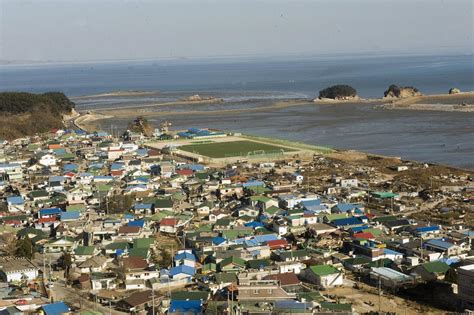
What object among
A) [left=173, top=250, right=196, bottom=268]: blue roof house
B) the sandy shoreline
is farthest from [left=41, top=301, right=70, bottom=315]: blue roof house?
the sandy shoreline

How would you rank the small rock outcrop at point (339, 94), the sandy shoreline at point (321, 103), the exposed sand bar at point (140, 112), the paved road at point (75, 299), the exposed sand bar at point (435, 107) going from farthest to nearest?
1. the small rock outcrop at point (339, 94)
2. the exposed sand bar at point (140, 112)
3. the sandy shoreline at point (321, 103)
4. the exposed sand bar at point (435, 107)
5. the paved road at point (75, 299)

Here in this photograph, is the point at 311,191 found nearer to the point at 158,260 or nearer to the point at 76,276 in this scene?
the point at 158,260

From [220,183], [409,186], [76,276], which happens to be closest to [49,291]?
[76,276]

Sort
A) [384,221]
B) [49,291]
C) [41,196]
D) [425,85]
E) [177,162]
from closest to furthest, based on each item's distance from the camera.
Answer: [49,291], [384,221], [41,196], [177,162], [425,85]

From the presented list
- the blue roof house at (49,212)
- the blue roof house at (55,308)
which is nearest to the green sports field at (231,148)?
the blue roof house at (49,212)

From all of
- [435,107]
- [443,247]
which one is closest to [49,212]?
[443,247]

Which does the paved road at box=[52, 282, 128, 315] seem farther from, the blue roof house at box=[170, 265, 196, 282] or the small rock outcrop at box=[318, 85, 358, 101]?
the small rock outcrop at box=[318, 85, 358, 101]

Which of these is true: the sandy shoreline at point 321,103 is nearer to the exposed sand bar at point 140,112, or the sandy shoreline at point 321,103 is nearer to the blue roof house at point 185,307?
the exposed sand bar at point 140,112

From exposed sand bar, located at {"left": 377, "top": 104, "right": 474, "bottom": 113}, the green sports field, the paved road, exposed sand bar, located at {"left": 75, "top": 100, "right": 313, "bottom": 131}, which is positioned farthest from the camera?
exposed sand bar, located at {"left": 75, "top": 100, "right": 313, "bottom": 131}

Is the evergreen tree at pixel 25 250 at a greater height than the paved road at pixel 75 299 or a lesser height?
greater
